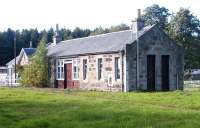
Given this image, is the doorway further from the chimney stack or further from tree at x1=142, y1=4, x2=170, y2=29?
tree at x1=142, y1=4, x2=170, y2=29

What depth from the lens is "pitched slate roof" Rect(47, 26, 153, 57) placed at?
3559 centimetres

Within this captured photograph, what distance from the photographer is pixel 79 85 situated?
132 feet

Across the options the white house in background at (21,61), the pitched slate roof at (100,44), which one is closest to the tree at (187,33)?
the pitched slate roof at (100,44)

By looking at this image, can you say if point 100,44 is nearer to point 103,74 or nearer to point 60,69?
point 103,74

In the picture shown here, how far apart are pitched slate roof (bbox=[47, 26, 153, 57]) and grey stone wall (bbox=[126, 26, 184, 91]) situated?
2.14ft

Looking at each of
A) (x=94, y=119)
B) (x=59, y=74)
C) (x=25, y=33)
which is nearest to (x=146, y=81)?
(x=59, y=74)

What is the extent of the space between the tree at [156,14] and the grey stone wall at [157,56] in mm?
25551

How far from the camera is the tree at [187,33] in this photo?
55.3m

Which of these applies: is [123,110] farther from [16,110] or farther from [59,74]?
[59,74]

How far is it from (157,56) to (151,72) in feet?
4.45

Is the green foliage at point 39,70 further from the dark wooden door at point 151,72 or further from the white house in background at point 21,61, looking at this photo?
the dark wooden door at point 151,72

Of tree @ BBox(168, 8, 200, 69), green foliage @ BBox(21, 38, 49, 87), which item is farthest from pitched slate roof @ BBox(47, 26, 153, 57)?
tree @ BBox(168, 8, 200, 69)

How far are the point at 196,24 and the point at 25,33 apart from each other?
166 ft

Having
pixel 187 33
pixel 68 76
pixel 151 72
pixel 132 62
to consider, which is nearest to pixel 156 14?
pixel 187 33
